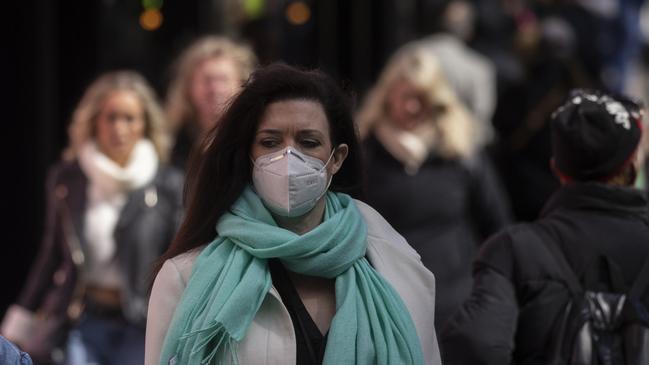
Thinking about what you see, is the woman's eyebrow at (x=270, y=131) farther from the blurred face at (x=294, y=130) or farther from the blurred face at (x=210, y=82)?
the blurred face at (x=210, y=82)

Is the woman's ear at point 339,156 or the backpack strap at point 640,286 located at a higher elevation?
the woman's ear at point 339,156

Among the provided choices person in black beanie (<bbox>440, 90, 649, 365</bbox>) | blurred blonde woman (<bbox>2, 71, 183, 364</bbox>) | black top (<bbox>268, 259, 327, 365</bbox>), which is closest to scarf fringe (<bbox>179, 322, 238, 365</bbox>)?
black top (<bbox>268, 259, 327, 365</bbox>)

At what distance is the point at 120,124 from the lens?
8281 millimetres

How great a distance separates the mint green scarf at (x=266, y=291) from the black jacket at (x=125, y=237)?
8.40 feet

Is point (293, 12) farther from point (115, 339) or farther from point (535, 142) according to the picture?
point (115, 339)

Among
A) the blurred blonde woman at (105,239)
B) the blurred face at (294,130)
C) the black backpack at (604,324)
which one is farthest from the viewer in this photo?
the blurred blonde woman at (105,239)

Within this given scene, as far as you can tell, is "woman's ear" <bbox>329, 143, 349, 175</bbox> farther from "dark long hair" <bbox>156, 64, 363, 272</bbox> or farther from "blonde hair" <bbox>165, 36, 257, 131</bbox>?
"blonde hair" <bbox>165, 36, 257, 131</bbox>

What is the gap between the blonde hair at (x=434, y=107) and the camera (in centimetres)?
883

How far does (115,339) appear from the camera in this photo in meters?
7.64

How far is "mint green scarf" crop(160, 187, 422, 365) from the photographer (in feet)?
16.2

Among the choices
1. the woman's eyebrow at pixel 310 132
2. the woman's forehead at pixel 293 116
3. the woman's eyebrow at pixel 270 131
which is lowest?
the woman's eyebrow at pixel 310 132

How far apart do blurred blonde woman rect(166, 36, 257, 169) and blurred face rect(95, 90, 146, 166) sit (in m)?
0.23

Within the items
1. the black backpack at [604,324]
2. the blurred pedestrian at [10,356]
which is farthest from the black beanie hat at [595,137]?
the blurred pedestrian at [10,356]

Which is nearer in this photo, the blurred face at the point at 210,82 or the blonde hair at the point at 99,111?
the blonde hair at the point at 99,111
